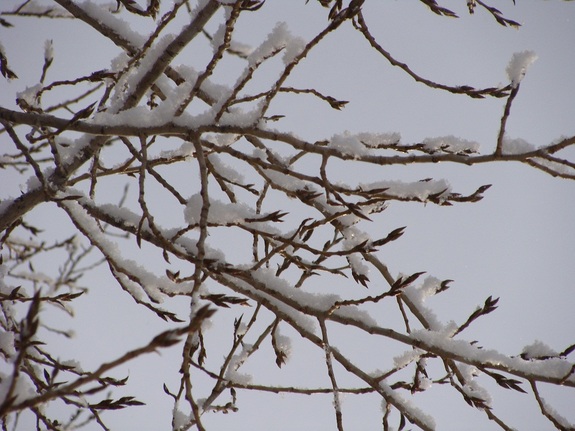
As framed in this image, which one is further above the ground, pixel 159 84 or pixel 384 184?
pixel 159 84

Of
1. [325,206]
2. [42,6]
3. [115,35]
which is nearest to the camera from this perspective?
[325,206]

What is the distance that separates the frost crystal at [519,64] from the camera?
147 cm

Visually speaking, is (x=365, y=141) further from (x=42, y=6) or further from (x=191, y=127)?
(x=42, y=6)

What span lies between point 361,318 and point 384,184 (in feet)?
1.76

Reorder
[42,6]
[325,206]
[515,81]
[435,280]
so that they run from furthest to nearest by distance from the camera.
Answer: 1. [42,6]
2. [325,206]
3. [435,280]
4. [515,81]

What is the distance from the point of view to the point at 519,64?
1475 millimetres

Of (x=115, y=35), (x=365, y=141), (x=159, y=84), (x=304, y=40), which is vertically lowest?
(x=365, y=141)

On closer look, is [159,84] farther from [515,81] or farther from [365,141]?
[515,81]

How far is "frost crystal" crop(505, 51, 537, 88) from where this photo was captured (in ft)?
4.82

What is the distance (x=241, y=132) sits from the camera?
5.40ft

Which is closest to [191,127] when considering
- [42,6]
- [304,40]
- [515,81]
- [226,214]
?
[226,214]

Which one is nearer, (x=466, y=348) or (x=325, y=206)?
(x=466, y=348)

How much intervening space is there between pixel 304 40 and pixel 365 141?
0.51 m

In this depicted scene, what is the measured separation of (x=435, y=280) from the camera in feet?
6.93
